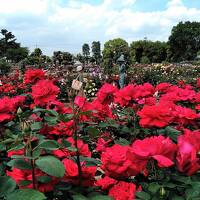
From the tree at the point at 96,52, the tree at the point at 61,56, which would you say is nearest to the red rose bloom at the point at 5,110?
the tree at the point at 61,56

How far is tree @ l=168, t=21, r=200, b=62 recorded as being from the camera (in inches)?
2800

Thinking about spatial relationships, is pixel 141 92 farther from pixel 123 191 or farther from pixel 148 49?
pixel 148 49

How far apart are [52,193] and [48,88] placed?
3.16ft

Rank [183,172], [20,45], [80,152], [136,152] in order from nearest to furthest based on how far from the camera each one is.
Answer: [136,152]
[183,172]
[80,152]
[20,45]

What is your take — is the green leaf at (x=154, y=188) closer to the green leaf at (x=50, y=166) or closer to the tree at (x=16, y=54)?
the green leaf at (x=50, y=166)

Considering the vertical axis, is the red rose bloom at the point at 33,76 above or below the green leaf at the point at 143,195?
above

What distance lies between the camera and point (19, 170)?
133cm

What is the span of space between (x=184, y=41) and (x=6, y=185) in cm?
7416

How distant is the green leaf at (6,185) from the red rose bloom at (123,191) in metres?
0.30

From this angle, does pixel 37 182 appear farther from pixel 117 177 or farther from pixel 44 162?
pixel 117 177

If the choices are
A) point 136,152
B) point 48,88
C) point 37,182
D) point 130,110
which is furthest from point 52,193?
point 130,110

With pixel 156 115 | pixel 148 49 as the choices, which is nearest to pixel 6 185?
pixel 156 115

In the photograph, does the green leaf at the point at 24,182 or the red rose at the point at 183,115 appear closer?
the green leaf at the point at 24,182

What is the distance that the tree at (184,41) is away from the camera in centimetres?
7112
